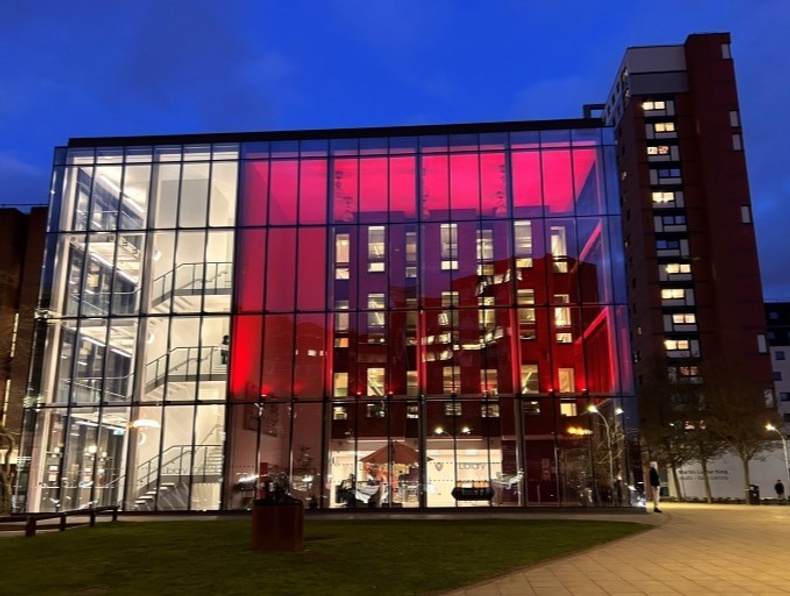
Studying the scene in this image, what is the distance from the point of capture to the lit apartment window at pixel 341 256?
32.8m

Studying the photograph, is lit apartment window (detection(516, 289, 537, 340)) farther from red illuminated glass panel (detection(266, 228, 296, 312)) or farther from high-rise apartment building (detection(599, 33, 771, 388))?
high-rise apartment building (detection(599, 33, 771, 388))

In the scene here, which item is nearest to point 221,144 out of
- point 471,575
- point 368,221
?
point 368,221

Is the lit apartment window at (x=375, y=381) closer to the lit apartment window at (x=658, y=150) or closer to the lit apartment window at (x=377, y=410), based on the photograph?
the lit apartment window at (x=377, y=410)

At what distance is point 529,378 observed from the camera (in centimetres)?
3122

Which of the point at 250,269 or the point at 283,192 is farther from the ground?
the point at 283,192

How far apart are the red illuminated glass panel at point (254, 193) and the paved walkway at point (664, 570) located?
2245 cm

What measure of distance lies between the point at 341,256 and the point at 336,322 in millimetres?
3267

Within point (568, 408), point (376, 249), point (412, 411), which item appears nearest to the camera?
point (568, 408)

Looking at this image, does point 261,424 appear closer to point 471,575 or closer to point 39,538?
point 39,538

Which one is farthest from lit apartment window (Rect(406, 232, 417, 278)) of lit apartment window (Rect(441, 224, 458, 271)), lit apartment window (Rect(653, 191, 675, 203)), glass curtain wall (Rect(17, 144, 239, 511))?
lit apartment window (Rect(653, 191, 675, 203))

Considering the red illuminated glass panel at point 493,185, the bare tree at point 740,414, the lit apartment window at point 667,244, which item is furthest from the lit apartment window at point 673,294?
the red illuminated glass panel at point 493,185

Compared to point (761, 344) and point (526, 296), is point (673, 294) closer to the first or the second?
point (761, 344)

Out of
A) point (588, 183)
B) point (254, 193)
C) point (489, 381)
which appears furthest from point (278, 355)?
point (588, 183)

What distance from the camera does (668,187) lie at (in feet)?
264
